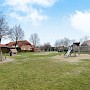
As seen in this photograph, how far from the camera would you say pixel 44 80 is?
10938 mm

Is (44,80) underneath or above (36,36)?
underneath

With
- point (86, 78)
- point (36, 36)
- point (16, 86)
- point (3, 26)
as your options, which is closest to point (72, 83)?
point (86, 78)

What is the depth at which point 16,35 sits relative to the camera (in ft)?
247

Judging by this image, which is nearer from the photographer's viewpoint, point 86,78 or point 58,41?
point 86,78

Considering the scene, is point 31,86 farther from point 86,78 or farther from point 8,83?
point 86,78

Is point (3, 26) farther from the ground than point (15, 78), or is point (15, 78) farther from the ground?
point (3, 26)

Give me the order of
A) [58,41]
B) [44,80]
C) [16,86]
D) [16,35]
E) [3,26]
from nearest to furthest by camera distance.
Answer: [16,86] < [44,80] < [3,26] < [16,35] < [58,41]

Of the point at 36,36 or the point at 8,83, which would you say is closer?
the point at 8,83

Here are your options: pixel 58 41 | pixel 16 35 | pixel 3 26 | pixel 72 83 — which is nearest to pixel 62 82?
pixel 72 83

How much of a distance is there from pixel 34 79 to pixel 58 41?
112 metres

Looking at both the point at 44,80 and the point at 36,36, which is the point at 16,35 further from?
the point at 44,80

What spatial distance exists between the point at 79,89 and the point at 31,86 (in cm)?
221

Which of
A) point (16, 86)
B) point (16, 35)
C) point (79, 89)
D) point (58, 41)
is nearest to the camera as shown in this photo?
point (79, 89)

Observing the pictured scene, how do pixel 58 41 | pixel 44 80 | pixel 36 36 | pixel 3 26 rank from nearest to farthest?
pixel 44 80 < pixel 3 26 < pixel 36 36 < pixel 58 41
